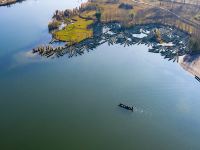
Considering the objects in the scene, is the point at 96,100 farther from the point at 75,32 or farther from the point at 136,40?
the point at 75,32

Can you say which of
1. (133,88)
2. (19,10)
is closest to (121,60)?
(133,88)

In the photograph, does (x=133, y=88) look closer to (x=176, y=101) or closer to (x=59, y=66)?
(x=176, y=101)

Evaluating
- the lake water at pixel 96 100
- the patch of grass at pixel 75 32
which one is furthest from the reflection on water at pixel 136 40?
the lake water at pixel 96 100

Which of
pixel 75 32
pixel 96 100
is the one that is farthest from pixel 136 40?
pixel 96 100

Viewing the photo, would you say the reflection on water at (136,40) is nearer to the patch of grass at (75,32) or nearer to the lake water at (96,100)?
the patch of grass at (75,32)

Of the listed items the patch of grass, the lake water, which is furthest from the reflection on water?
the lake water

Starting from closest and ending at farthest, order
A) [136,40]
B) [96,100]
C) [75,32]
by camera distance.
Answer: [96,100], [136,40], [75,32]
